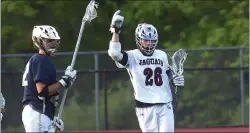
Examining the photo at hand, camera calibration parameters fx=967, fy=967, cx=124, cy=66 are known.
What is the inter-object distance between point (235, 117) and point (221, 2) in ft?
16.4

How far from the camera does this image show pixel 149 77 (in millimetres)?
10797

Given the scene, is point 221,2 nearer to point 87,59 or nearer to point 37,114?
point 87,59

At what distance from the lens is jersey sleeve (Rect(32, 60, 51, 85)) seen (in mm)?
9391

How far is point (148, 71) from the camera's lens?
35.4ft

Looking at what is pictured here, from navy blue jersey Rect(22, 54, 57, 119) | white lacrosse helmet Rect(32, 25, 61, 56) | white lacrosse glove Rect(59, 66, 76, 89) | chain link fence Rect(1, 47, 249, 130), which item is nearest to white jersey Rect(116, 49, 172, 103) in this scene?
white lacrosse glove Rect(59, 66, 76, 89)

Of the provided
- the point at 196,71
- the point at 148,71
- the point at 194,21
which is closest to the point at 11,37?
the point at 194,21

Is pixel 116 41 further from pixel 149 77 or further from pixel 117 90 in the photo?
pixel 117 90

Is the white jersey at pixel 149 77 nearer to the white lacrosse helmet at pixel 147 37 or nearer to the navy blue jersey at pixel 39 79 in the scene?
the white lacrosse helmet at pixel 147 37

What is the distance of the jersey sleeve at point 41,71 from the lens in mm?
9391

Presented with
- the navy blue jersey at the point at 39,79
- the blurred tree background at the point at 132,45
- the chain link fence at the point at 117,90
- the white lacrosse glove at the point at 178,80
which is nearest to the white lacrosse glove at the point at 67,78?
the navy blue jersey at the point at 39,79

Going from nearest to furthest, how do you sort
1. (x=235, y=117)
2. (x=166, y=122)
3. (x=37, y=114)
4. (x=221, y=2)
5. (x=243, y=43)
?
(x=37, y=114) < (x=166, y=122) < (x=235, y=117) < (x=243, y=43) < (x=221, y=2)

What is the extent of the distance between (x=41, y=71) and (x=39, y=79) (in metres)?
0.08

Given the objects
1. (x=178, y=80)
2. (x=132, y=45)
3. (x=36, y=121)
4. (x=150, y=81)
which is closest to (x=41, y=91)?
(x=36, y=121)

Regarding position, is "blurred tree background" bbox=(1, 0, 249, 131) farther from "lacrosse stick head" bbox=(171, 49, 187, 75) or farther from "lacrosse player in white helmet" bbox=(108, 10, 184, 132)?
"lacrosse player in white helmet" bbox=(108, 10, 184, 132)
